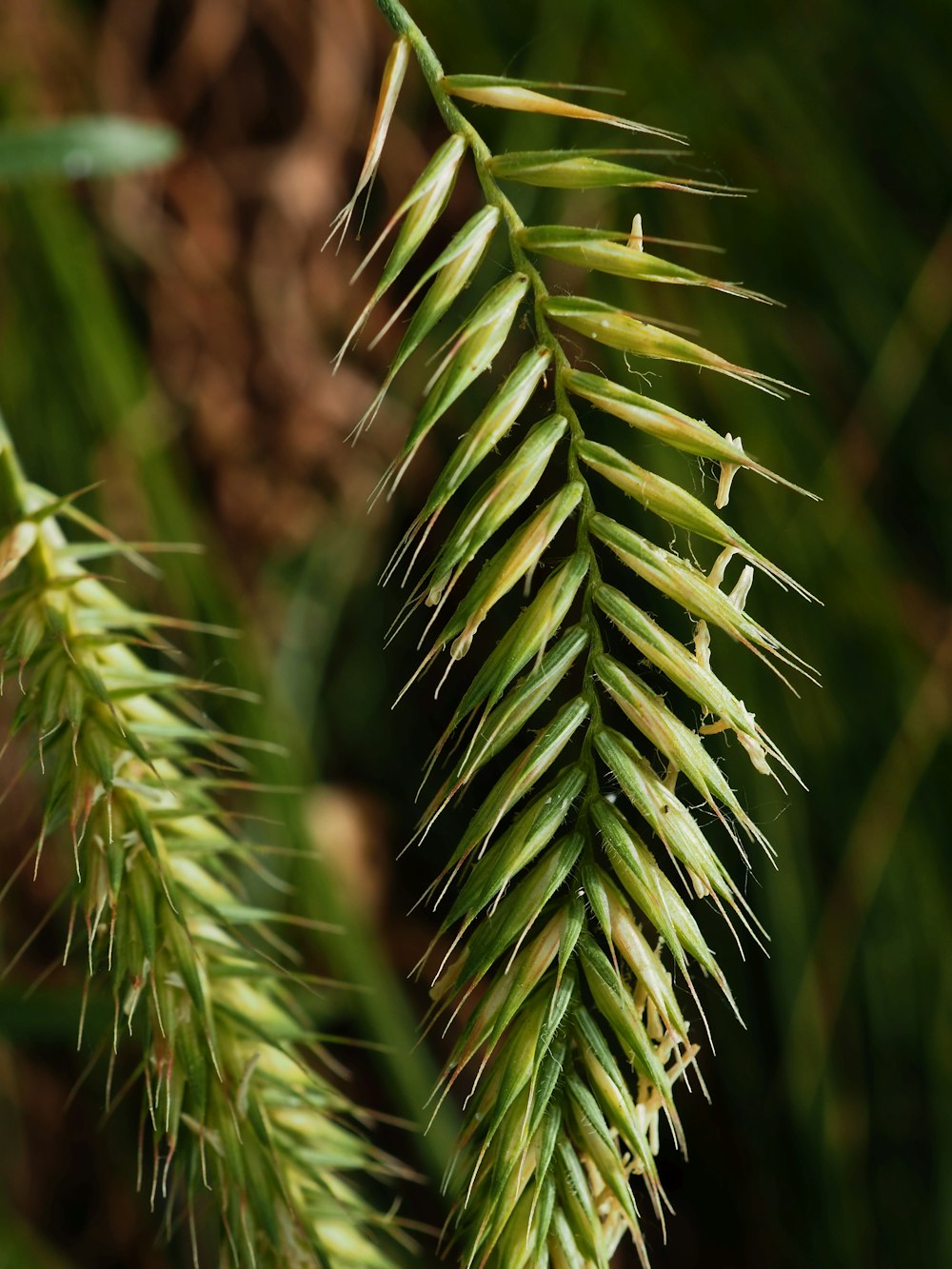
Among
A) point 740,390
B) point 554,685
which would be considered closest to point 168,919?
point 554,685

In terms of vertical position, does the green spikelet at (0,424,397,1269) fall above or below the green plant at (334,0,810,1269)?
below

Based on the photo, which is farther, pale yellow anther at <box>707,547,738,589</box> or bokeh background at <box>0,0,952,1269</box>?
bokeh background at <box>0,0,952,1269</box>

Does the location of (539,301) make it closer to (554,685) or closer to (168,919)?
(554,685)

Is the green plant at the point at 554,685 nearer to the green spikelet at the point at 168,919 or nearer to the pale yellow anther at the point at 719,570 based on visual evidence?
the pale yellow anther at the point at 719,570

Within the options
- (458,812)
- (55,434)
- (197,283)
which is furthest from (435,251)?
(458,812)

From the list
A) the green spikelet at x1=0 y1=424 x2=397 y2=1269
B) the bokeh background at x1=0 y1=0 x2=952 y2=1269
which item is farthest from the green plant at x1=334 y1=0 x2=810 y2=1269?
the bokeh background at x1=0 y1=0 x2=952 y2=1269

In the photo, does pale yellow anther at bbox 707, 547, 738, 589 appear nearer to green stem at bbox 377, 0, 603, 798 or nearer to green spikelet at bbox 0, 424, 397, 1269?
green stem at bbox 377, 0, 603, 798

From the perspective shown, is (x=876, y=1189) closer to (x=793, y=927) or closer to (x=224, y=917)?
(x=793, y=927)
